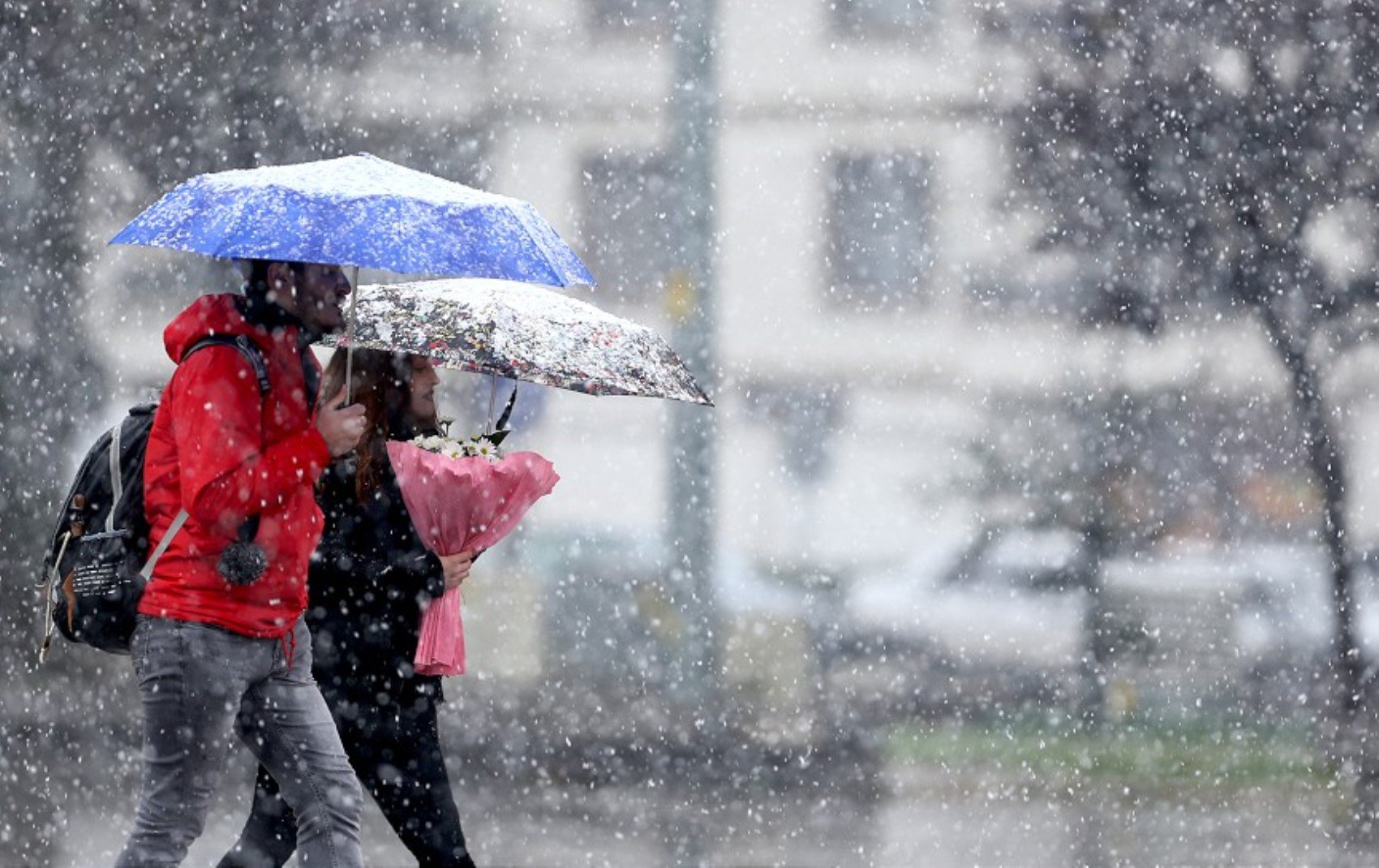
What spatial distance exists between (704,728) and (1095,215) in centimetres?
371

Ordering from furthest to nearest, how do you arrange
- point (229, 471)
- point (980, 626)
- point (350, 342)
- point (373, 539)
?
point (980, 626) < point (373, 539) < point (350, 342) < point (229, 471)

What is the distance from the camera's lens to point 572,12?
1698cm

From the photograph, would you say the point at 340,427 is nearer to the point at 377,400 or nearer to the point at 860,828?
the point at 377,400

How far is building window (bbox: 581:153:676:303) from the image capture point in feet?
55.5

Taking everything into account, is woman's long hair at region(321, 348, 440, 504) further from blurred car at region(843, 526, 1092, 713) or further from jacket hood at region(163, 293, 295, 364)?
blurred car at region(843, 526, 1092, 713)

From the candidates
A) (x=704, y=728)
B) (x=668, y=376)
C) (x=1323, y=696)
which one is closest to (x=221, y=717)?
(x=668, y=376)

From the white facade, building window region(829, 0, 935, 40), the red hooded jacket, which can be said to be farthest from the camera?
building window region(829, 0, 935, 40)

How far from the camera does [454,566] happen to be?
4.78 metres

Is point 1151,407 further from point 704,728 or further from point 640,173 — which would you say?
point 640,173

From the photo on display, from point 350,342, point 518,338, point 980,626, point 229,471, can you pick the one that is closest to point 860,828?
point 518,338

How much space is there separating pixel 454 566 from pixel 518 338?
0.56m

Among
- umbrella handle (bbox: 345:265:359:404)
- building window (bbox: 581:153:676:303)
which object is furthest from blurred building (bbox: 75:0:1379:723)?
umbrella handle (bbox: 345:265:359:404)

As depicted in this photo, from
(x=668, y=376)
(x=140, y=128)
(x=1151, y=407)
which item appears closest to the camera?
(x=668, y=376)

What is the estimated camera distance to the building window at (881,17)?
18172mm
